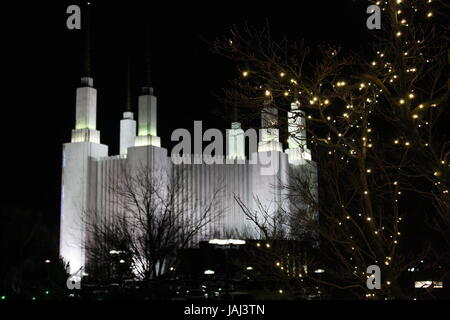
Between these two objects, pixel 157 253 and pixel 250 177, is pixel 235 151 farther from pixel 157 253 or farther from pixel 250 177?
pixel 157 253

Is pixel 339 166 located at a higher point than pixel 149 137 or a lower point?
lower

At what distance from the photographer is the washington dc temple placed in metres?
67.0

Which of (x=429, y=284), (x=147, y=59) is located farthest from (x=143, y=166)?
(x=429, y=284)

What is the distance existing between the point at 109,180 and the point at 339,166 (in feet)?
196

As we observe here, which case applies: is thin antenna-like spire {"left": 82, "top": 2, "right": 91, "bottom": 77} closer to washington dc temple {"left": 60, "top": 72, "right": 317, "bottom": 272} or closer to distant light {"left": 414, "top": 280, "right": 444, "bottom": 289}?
washington dc temple {"left": 60, "top": 72, "right": 317, "bottom": 272}

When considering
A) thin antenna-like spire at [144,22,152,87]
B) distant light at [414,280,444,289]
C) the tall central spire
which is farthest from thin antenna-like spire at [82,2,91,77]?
distant light at [414,280,444,289]

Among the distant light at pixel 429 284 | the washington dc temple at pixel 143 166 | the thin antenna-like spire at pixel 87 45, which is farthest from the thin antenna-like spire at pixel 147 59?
the distant light at pixel 429 284

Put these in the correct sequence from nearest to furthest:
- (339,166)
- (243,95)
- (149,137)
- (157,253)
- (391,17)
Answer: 1. (391,17)
2. (243,95)
3. (339,166)
4. (157,253)
5. (149,137)

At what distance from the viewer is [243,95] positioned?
11.2m

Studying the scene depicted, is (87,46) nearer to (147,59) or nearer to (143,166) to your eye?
(147,59)

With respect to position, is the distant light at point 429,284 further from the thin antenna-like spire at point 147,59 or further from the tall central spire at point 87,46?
the tall central spire at point 87,46

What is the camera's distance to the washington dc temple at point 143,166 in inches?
2638
